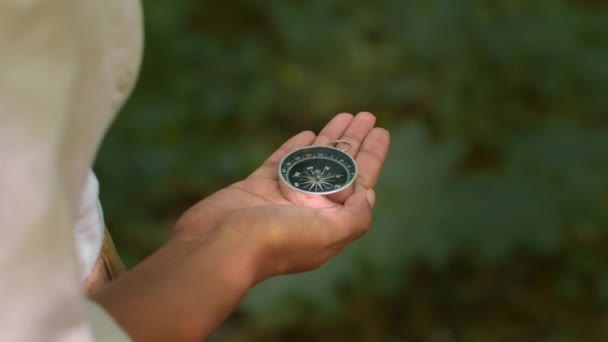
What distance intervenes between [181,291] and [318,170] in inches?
24.5

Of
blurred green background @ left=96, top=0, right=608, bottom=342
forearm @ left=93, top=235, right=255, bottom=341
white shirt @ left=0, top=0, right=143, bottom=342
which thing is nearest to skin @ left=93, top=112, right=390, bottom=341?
forearm @ left=93, top=235, right=255, bottom=341

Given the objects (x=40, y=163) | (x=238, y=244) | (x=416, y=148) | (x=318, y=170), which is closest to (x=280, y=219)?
(x=238, y=244)

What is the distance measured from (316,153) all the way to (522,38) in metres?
1.38

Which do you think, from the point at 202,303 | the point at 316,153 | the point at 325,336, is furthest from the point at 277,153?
the point at 325,336

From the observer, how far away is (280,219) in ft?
4.65

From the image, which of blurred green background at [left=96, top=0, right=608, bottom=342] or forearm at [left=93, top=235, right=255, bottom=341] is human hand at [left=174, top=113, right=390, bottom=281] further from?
blurred green background at [left=96, top=0, right=608, bottom=342]

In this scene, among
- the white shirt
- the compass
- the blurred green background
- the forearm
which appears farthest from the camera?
the blurred green background

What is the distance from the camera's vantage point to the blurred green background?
265 cm

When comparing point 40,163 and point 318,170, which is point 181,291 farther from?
point 318,170

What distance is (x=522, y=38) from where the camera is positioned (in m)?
2.88

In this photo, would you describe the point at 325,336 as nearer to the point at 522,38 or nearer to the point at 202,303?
the point at 522,38

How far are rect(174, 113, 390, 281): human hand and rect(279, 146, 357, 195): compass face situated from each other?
0.06 ft

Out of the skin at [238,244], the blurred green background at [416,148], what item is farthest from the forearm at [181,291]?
the blurred green background at [416,148]

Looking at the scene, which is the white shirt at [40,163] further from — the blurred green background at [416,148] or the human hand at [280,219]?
the blurred green background at [416,148]
